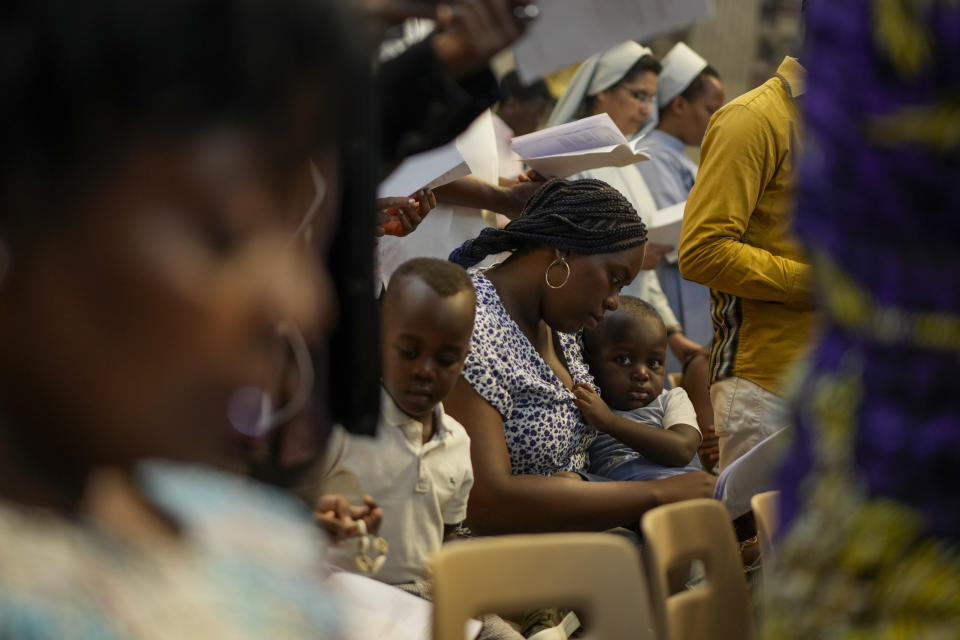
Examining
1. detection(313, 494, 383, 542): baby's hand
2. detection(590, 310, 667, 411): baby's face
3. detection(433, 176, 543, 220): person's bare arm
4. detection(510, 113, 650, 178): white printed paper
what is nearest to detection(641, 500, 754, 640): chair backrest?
detection(313, 494, 383, 542): baby's hand

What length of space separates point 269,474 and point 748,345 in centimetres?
213

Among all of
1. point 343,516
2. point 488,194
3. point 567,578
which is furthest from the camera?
point 488,194

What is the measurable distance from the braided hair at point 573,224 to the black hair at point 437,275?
51 cm

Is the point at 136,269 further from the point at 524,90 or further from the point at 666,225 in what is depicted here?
the point at 524,90

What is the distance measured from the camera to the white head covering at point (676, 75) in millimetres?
5145

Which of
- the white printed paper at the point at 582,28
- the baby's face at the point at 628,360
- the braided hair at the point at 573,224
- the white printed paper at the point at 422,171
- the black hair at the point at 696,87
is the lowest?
the baby's face at the point at 628,360

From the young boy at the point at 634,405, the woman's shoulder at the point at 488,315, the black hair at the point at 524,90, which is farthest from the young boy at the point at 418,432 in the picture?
the black hair at the point at 524,90

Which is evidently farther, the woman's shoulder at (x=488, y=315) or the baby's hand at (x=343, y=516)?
the woman's shoulder at (x=488, y=315)

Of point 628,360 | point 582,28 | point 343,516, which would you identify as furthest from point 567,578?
point 628,360

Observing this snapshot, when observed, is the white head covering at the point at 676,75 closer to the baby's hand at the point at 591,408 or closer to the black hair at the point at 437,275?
the baby's hand at the point at 591,408

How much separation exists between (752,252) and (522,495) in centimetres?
88

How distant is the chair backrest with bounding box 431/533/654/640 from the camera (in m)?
1.67

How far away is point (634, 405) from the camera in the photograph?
364 centimetres

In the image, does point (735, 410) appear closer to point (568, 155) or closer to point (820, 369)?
point (568, 155)
